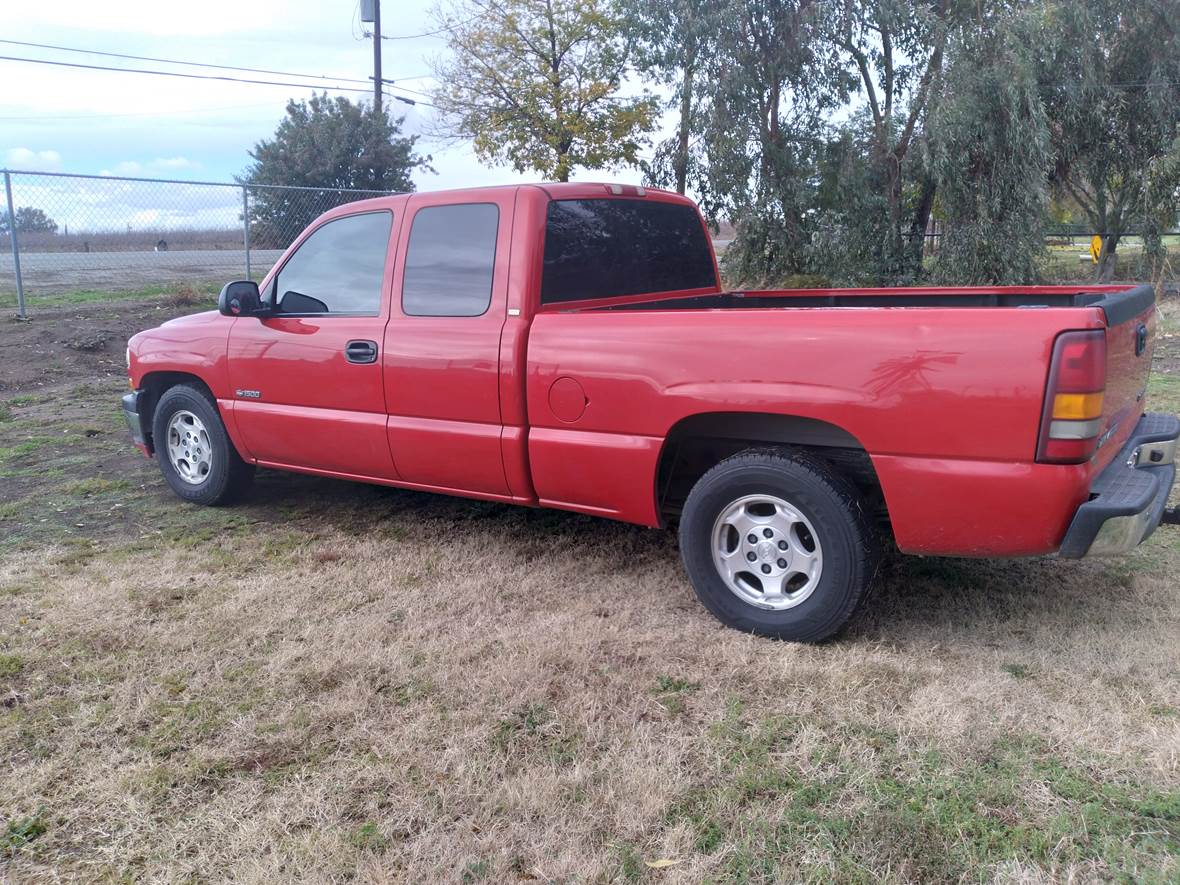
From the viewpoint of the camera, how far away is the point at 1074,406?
3.21 metres

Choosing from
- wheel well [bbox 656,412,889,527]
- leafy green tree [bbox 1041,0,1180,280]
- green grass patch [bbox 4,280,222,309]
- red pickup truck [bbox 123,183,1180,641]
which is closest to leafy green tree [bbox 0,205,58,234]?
green grass patch [bbox 4,280,222,309]

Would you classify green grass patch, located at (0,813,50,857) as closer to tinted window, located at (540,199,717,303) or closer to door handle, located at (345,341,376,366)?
door handle, located at (345,341,376,366)

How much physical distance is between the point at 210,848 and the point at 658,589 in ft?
7.78

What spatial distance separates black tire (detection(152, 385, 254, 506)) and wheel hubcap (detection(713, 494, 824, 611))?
3.24 m

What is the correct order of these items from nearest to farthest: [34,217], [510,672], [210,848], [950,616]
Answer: [210,848] < [510,672] < [950,616] < [34,217]

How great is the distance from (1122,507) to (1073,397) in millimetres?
436

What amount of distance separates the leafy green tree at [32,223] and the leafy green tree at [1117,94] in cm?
1553

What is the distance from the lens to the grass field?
8.77ft

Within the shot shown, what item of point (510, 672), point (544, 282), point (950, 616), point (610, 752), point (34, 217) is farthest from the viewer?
point (34, 217)

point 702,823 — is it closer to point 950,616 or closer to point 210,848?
point 210,848

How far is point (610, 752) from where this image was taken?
3129 mm

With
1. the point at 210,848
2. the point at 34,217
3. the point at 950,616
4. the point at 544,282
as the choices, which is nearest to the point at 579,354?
the point at 544,282

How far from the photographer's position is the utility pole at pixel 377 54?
30562mm

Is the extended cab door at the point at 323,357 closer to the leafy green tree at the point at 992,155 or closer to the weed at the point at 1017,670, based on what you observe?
the weed at the point at 1017,670
